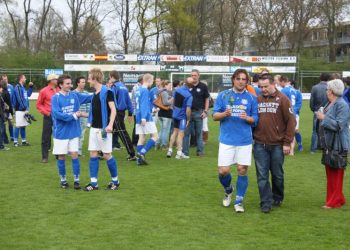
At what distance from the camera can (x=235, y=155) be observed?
6.82 metres

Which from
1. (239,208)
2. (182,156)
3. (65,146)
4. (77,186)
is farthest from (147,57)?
(239,208)

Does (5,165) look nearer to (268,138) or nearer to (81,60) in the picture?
(268,138)

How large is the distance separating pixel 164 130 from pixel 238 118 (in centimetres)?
660

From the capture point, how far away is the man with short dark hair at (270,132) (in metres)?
6.75

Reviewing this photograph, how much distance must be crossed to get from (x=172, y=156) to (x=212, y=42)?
46179mm

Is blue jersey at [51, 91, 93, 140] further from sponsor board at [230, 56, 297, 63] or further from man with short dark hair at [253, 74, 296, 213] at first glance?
sponsor board at [230, 56, 297, 63]

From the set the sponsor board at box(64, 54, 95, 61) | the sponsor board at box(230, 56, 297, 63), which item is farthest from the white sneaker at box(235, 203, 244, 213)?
the sponsor board at box(230, 56, 297, 63)

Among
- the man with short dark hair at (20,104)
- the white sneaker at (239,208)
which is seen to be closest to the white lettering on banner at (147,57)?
the man with short dark hair at (20,104)

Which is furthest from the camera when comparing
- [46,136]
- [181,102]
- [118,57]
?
[118,57]

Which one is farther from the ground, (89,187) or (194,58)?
(194,58)

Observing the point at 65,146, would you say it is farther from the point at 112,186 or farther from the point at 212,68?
the point at 212,68

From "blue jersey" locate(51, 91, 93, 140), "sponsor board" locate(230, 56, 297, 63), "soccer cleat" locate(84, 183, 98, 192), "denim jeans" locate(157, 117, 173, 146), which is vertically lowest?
"soccer cleat" locate(84, 183, 98, 192)

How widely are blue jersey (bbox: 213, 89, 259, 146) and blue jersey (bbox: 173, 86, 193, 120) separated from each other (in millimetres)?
4622

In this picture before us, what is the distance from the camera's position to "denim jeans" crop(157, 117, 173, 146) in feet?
A: 42.4
